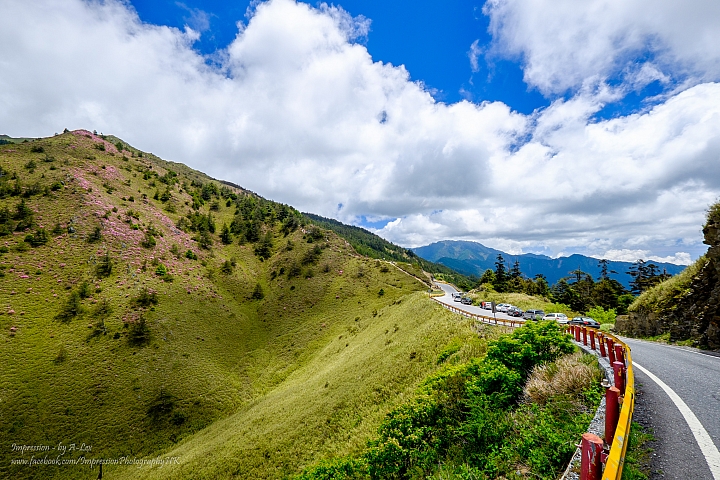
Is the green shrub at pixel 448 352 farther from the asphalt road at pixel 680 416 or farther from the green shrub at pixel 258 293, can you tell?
the green shrub at pixel 258 293

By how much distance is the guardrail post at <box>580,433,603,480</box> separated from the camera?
3.41 m

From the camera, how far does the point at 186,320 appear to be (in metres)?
49.1

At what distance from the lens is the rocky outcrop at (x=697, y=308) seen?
17.5 metres

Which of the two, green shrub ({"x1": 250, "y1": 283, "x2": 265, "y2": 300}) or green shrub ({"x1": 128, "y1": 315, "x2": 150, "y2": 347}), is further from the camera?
green shrub ({"x1": 250, "y1": 283, "x2": 265, "y2": 300})

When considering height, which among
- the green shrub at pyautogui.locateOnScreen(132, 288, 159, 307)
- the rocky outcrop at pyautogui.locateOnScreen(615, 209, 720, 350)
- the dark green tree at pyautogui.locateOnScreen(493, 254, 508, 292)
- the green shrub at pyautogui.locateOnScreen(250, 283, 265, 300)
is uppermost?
the dark green tree at pyautogui.locateOnScreen(493, 254, 508, 292)

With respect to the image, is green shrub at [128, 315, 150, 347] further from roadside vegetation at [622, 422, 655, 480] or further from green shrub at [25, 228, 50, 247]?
roadside vegetation at [622, 422, 655, 480]

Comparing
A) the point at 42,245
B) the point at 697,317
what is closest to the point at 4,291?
the point at 42,245

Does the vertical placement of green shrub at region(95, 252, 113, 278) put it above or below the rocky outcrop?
below

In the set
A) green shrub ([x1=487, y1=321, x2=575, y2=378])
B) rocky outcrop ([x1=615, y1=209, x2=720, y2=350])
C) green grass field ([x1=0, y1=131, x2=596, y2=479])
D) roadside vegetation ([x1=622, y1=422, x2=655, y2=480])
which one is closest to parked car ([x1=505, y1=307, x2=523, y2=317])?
green grass field ([x1=0, y1=131, x2=596, y2=479])

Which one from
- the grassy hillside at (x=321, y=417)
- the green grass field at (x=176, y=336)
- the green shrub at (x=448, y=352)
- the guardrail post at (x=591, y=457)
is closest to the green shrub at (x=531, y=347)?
the green grass field at (x=176, y=336)

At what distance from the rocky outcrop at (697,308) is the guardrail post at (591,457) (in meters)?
22.1

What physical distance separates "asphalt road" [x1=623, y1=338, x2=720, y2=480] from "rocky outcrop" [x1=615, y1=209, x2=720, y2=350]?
7.94 m

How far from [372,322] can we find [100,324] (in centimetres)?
3917

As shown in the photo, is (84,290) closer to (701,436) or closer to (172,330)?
(172,330)
